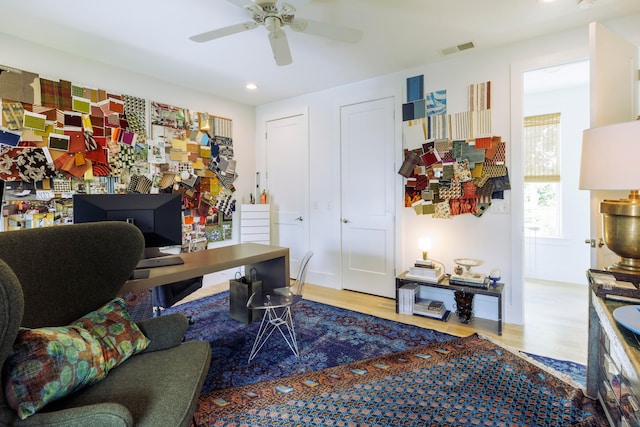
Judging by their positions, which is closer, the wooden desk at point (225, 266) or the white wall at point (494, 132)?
the wooden desk at point (225, 266)

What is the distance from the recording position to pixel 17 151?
2.67 meters

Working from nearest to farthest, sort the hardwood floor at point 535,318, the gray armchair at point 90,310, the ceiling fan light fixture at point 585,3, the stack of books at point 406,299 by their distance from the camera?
the gray armchair at point 90,310 < the ceiling fan light fixture at point 585,3 < the hardwood floor at point 535,318 < the stack of books at point 406,299

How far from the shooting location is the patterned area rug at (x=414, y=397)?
1.68 meters

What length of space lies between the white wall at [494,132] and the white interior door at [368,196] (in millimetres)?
93

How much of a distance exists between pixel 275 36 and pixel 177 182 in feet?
7.72

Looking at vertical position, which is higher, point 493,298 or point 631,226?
point 631,226

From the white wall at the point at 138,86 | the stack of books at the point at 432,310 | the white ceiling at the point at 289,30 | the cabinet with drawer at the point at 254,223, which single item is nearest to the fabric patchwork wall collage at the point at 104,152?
the white wall at the point at 138,86

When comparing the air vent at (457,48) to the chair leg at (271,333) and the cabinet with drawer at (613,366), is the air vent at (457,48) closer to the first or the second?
the cabinet with drawer at (613,366)

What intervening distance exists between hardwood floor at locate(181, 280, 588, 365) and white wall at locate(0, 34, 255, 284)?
5.79ft

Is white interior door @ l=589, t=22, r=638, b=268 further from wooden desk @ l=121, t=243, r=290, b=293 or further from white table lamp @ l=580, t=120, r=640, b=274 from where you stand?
wooden desk @ l=121, t=243, r=290, b=293

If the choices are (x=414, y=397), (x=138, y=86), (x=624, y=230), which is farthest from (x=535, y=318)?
(x=138, y=86)

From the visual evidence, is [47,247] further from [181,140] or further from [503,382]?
[181,140]

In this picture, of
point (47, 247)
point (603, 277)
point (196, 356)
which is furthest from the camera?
point (603, 277)

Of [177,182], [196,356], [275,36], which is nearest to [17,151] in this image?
[177,182]
